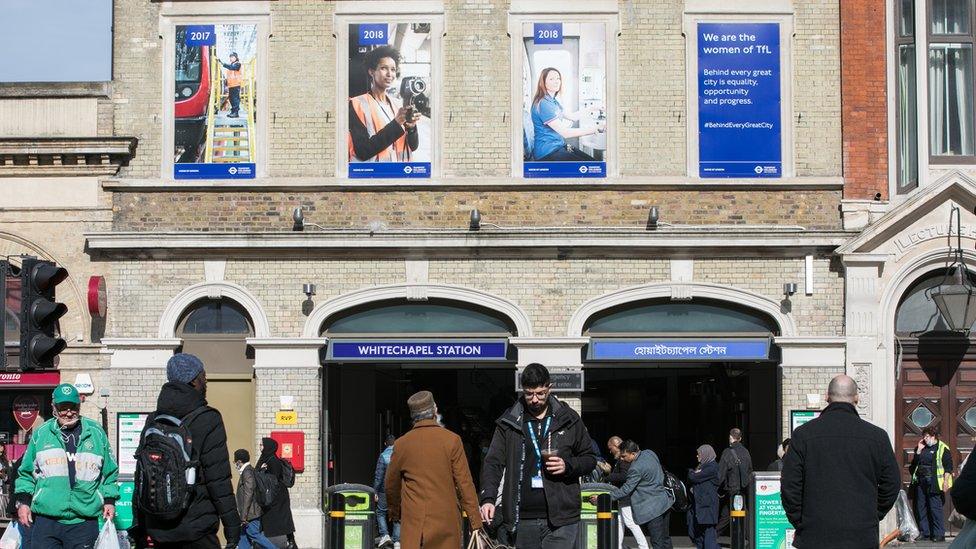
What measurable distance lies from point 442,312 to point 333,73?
A: 3886 millimetres

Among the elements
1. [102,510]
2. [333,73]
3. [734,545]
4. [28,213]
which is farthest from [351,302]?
[102,510]

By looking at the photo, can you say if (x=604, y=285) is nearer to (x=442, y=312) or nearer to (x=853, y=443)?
(x=442, y=312)

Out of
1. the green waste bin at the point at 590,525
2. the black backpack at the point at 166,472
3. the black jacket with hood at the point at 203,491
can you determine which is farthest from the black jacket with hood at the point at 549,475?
the green waste bin at the point at 590,525

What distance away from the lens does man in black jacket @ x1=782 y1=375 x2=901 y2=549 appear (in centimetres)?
944

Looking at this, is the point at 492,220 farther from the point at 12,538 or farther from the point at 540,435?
the point at 540,435

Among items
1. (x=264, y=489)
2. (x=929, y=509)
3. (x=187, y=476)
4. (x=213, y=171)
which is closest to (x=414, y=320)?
(x=213, y=171)

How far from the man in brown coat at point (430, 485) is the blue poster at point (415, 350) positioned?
1026 centimetres

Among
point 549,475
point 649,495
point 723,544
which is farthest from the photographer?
point 723,544

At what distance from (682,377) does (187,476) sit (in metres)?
16.1

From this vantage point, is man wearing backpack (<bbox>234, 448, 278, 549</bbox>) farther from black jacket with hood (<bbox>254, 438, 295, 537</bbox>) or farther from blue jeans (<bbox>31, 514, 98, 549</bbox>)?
blue jeans (<bbox>31, 514, 98, 549</bbox>)

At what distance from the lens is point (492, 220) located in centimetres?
2139

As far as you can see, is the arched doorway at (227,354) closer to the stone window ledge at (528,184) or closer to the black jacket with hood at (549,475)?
the stone window ledge at (528,184)

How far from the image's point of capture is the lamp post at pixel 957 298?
68.1 ft

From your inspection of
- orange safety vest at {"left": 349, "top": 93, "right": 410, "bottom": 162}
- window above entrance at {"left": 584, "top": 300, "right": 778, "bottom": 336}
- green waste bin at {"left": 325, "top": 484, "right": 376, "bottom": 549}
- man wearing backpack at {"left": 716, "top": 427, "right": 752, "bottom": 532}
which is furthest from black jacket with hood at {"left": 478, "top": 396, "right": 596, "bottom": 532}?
orange safety vest at {"left": 349, "top": 93, "right": 410, "bottom": 162}
